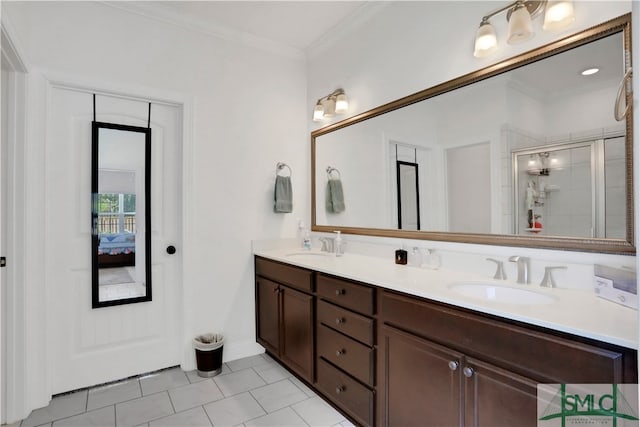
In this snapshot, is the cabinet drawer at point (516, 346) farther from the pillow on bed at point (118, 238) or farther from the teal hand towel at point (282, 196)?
the pillow on bed at point (118, 238)

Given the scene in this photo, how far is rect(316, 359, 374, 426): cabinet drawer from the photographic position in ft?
5.60

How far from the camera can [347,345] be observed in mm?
1826

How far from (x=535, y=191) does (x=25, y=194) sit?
2811 mm

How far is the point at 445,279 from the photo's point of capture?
1686mm

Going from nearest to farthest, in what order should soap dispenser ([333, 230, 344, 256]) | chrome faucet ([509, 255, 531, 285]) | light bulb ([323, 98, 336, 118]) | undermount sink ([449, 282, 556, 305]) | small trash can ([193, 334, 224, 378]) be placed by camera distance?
undermount sink ([449, 282, 556, 305])
chrome faucet ([509, 255, 531, 285])
small trash can ([193, 334, 224, 378])
soap dispenser ([333, 230, 344, 256])
light bulb ([323, 98, 336, 118])

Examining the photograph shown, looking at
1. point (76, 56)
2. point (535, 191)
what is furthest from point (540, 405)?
point (76, 56)

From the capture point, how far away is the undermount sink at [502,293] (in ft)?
4.66

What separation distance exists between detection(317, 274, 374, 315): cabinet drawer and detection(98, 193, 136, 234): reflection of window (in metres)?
1.47

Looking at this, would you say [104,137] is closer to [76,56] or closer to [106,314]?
[76,56]

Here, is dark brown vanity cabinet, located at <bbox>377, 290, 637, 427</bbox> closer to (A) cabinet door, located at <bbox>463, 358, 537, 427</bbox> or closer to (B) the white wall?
(A) cabinet door, located at <bbox>463, 358, 537, 427</bbox>

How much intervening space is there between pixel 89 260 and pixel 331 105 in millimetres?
2113

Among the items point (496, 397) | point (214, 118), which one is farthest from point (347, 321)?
point (214, 118)

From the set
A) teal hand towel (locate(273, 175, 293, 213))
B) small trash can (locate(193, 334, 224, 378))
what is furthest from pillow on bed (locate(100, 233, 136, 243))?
teal hand towel (locate(273, 175, 293, 213))

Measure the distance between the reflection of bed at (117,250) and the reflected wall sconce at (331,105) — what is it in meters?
1.75
